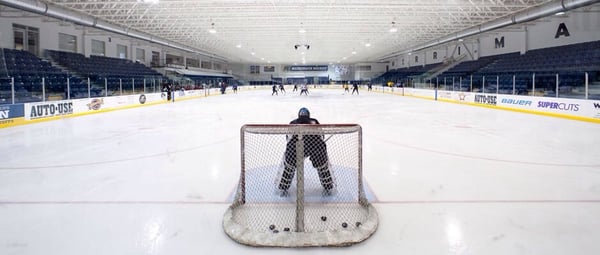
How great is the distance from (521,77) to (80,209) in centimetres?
1702

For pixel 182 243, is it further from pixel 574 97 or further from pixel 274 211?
pixel 574 97

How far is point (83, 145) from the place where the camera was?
7.98 m

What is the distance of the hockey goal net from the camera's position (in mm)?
3113

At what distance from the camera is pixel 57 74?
1928 cm

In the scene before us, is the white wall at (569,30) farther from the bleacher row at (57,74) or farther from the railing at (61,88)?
the bleacher row at (57,74)

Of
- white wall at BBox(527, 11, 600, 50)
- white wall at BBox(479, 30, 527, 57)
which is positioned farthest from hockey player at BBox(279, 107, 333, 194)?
white wall at BBox(479, 30, 527, 57)

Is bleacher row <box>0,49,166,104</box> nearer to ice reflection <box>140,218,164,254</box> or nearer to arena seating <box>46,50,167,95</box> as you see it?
arena seating <box>46,50,167,95</box>

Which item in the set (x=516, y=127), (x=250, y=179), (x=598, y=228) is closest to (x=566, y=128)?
(x=516, y=127)

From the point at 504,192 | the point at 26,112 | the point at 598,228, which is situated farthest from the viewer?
the point at 26,112

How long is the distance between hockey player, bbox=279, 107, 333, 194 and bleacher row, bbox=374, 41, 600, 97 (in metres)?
12.1

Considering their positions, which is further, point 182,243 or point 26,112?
point 26,112

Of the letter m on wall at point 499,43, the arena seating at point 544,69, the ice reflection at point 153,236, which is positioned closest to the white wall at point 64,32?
the ice reflection at point 153,236

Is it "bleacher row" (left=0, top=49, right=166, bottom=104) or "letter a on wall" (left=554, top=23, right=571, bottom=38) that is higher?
"letter a on wall" (left=554, top=23, right=571, bottom=38)

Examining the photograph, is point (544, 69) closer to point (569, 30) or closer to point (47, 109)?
point (569, 30)
